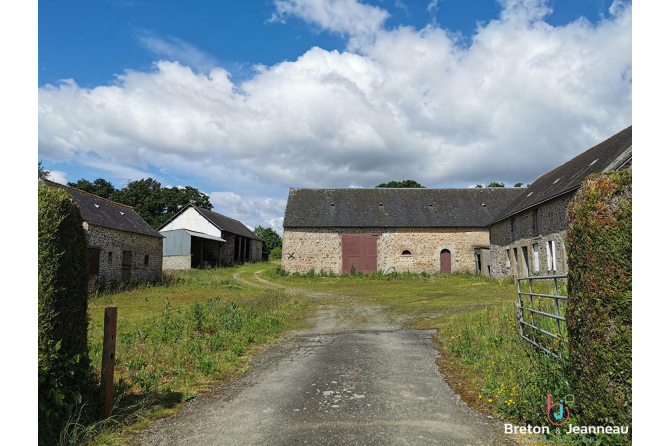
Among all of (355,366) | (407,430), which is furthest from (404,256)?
(407,430)

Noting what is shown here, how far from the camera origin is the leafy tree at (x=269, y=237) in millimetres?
60000

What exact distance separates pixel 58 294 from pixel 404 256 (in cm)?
2578

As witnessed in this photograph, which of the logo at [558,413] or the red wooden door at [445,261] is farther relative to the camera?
the red wooden door at [445,261]

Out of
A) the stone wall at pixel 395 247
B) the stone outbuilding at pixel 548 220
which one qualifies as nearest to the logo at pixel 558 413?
the stone outbuilding at pixel 548 220

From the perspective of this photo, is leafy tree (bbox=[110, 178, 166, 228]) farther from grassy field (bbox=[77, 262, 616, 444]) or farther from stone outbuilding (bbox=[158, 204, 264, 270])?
grassy field (bbox=[77, 262, 616, 444])

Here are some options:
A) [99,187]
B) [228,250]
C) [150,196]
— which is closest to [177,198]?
[150,196]

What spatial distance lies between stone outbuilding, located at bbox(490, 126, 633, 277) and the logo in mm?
11629

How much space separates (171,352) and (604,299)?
659cm

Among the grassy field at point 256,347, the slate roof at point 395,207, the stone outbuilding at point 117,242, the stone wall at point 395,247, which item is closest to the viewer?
the grassy field at point 256,347

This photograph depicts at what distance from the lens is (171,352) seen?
720 centimetres

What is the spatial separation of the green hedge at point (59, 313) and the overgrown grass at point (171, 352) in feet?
0.81

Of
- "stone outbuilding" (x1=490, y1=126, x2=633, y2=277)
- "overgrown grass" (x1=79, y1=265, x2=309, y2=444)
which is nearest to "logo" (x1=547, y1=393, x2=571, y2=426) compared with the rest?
"overgrown grass" (x1=79, y1=265, x2=309, y2=444)

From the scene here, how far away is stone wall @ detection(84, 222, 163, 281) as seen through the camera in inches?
720

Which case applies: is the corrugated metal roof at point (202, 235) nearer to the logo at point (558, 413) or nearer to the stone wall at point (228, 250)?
the stone wall at point (228, 250)
